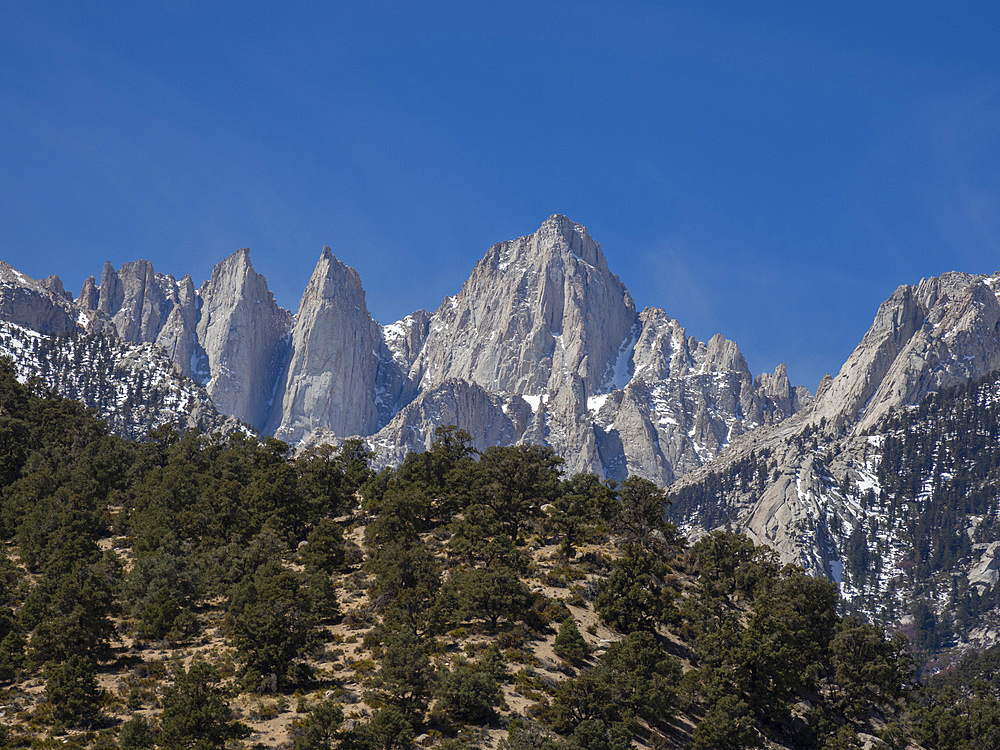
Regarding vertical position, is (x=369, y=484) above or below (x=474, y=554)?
above

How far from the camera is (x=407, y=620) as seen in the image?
75250 mm

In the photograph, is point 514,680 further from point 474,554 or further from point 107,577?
point 107,577

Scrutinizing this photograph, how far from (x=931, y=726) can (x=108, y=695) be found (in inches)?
3190

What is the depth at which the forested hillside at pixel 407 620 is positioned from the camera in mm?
61875

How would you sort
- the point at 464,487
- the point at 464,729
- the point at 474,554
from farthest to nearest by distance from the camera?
the point at 464,487
the point at 474,554
the point at 464,729

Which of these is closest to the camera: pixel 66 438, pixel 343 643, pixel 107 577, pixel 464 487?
pixel 343 643

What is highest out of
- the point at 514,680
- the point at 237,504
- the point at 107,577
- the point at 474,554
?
the point at 237,504

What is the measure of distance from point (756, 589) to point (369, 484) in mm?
54081

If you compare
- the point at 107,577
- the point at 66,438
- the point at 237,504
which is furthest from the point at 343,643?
the point at 66,438

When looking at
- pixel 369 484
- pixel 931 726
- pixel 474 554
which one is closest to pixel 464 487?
pixel 369 484

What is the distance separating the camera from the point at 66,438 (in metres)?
134

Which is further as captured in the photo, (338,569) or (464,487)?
(464,487)

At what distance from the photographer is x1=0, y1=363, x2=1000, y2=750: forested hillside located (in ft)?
203

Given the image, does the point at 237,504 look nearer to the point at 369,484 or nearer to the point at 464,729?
the point at 369,484
